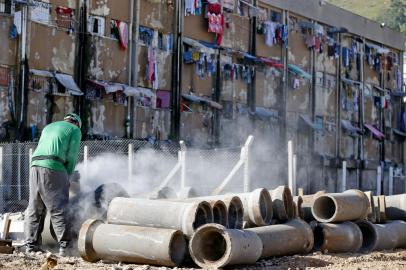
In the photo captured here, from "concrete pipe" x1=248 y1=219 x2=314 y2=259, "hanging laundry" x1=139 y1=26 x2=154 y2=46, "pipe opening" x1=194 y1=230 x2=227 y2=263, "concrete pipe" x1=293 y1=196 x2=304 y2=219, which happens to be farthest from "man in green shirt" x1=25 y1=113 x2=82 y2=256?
"hanging laundry" x1=139 y1=26 x2=154 y2=46

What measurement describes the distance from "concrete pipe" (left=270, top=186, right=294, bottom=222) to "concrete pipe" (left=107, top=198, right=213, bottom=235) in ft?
6.03

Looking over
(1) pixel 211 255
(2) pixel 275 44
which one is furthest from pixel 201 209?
(2) pixel 275 44

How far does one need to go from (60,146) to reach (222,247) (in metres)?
2.64

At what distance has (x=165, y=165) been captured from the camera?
20.5 metres

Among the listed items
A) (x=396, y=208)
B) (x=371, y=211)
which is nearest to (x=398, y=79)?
(x=396, y=208)

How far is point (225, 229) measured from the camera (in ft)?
34.7

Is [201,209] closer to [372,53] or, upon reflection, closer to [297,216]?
[297,216]

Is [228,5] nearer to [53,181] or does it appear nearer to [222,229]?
[53,181]

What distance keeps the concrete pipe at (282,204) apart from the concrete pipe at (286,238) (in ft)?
0.64

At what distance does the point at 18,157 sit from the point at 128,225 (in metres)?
11.1

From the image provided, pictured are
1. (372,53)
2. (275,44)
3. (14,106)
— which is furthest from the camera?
(372,53)

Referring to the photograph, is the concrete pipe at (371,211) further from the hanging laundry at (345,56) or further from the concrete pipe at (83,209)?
the hanging laundry at (345,56)

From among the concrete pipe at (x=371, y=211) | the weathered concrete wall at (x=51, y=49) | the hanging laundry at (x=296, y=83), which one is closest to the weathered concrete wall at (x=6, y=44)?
the weathered concrete wall at (x=51, y=49)

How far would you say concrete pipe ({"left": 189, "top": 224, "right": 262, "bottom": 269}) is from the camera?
1045cm
